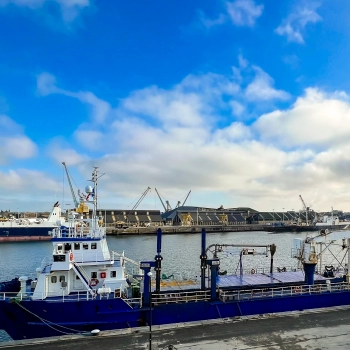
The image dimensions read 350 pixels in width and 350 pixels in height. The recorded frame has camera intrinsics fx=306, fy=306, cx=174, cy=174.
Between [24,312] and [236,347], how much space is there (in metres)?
11.5

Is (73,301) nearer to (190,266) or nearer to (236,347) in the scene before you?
(236,347)

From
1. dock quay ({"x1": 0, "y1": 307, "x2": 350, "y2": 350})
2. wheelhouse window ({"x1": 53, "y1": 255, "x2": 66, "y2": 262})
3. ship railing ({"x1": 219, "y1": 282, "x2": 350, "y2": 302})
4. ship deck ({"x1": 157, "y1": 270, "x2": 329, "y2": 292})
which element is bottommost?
dock quay ({"x1": 0, "y1": 307, "x2": 350, "y2": 350})

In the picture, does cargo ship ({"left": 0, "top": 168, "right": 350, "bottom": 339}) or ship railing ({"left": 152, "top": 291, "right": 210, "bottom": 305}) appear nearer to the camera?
cargo ship ({"left": 0, "top": 168, "right": 350, "bottom": 339})

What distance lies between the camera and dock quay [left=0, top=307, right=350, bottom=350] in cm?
1355

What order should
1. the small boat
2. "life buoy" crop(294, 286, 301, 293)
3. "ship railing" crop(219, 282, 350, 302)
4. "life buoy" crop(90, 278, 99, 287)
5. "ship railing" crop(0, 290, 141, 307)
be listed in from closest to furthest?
"ship railing" crop(0, 290, 141, 307)
"life buoy" crop(90, 278, 99, 287)
"ship railing" crop(219, 282, 350, 302)
"life buoy" crop(294, 286, 301, 293)
the small boat

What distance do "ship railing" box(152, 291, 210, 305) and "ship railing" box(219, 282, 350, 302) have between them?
1143mm

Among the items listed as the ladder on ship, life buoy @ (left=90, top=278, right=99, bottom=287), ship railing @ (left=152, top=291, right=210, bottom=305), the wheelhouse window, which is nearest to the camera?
the ladder on ship

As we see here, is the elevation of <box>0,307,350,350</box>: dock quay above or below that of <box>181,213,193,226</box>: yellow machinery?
below

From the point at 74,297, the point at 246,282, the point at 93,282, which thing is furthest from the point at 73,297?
the point at 246,282

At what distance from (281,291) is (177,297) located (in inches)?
282

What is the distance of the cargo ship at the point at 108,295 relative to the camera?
1694 centimetres

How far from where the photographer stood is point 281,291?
20.1 meters

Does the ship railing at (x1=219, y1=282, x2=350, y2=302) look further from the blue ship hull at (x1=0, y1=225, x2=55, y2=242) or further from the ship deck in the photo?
the blue ship hull at (x1=0, y1=225, x2=55, y2=242)

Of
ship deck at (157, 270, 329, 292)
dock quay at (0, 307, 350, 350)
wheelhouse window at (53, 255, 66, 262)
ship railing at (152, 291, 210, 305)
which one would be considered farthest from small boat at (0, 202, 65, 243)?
dock quay at (0, 307, 350, 350)
